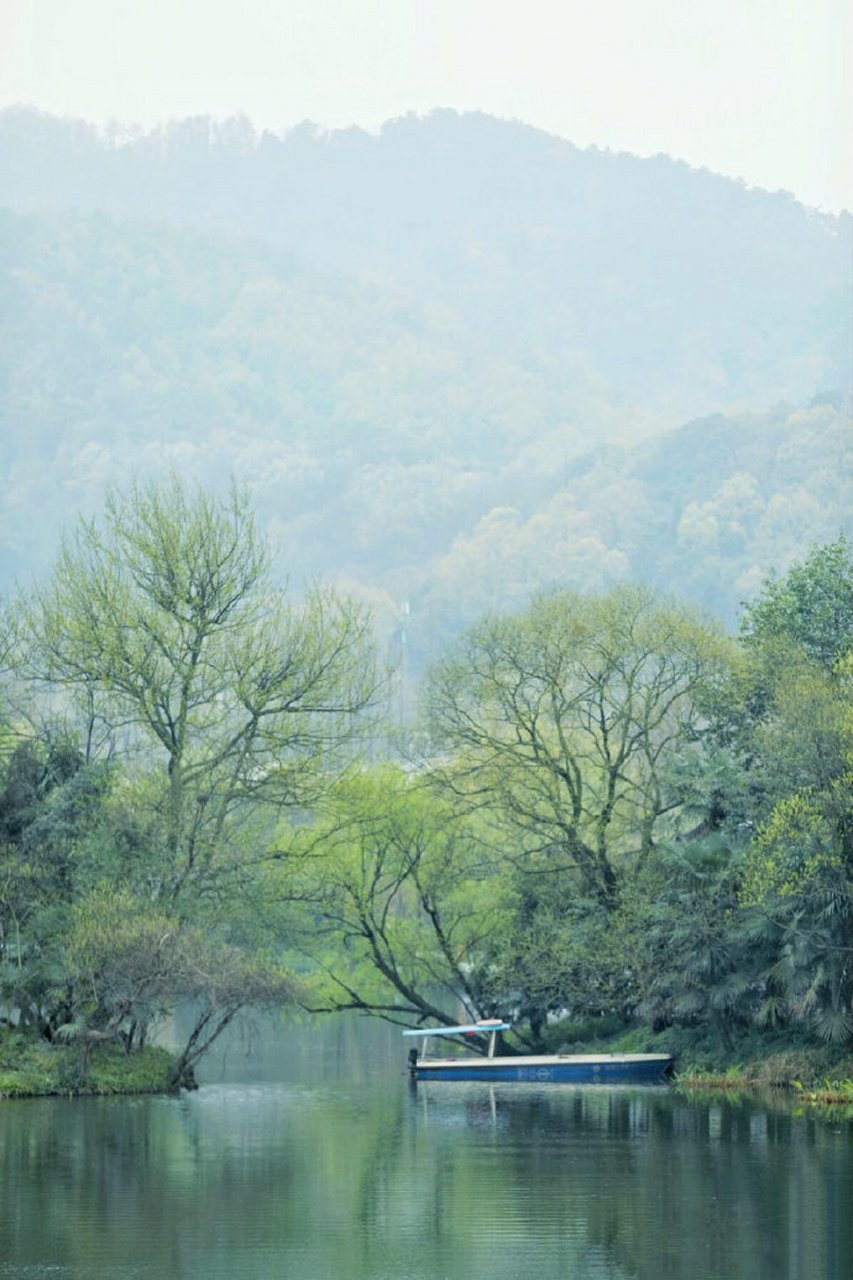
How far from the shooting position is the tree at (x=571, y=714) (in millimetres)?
44875

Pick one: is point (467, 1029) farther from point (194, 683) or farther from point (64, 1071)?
point (64, 1071)

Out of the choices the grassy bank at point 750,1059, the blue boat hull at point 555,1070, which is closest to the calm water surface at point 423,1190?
the grassy bank at point 750,1059

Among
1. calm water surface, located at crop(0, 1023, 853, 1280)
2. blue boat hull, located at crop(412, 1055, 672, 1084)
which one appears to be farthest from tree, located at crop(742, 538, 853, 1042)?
blue boat hull, located at crop(412, 1055, 672, 1084)

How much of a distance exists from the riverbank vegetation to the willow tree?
0.07m

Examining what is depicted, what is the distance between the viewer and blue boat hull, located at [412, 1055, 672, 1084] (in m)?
40.6

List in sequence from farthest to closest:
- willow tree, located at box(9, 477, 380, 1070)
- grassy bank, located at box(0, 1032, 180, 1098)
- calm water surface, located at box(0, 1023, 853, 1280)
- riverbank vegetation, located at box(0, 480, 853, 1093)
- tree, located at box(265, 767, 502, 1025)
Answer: tree, located at box(265, 767, 502, 1025)
willow tree, located at box(9, 477, 380, 1070)
riverbank vegetation, located at box(0, 480, 853, 1093)
grassy bank, located at box(0, 1032, 180, 1098)
calm water surface, located at box(0, 1023, 853, 1280)

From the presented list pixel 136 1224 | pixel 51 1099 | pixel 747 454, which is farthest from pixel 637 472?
pixel 136 1224

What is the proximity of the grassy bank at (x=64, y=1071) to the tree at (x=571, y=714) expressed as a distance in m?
12.3

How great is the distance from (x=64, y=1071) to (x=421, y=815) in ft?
46.1

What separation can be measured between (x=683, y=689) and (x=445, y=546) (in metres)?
143

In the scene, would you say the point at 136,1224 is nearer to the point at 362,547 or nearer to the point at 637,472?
the point at 637,472

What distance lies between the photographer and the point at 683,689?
45250 millimetres

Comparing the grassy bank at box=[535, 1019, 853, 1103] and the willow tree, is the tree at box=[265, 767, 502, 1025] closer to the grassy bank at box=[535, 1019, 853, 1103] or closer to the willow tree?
the grassy bank at box=[535, 1019, 853, 1103]

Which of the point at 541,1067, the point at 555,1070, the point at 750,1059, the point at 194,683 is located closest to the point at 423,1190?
the point at 750,1059
